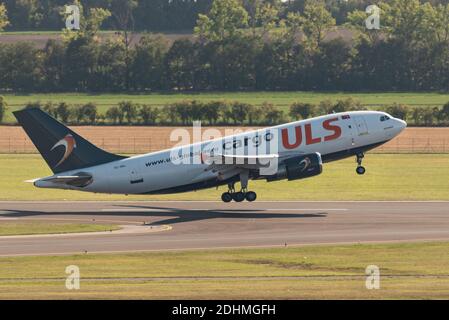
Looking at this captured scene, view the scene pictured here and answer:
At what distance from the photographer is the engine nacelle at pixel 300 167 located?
239 feet

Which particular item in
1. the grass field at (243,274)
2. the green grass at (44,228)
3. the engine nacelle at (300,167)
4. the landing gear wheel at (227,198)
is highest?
the engine nacelle at (300,167)

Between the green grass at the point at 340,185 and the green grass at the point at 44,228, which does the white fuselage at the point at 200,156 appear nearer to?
the green grass at the point at 44,228

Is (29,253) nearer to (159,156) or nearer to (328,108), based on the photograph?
(159,156)

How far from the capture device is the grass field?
42.4 m

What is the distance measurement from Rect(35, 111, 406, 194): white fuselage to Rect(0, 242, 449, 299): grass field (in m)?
18.5

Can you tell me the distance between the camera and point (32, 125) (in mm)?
72250

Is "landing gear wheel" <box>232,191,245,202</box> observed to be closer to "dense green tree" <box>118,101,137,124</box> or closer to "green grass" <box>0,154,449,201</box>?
"green grass" <box>0,154,449,201</box>

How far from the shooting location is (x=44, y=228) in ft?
Result: 212

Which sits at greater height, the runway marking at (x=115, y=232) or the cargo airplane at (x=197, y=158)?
the cargo airplane at (x=197, y=158)

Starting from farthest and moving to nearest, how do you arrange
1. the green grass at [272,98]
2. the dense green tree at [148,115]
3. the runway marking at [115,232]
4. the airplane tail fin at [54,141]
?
1. the green grass at [272,98]
2. the dense green tree at [148,115]
3. the airplane tail fin at [54,141]
4. the runway marking at [115,232]

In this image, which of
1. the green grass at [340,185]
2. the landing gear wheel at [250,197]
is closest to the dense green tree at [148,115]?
the green grass at [340,185]

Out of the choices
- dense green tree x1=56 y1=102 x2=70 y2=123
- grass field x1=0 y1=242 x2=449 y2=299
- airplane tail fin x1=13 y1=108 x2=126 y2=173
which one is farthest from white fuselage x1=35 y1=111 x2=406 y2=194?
dense green tree x1=56 y1=102 x2=70 y2=123

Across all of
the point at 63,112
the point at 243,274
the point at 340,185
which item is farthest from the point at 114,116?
the point at 243,274

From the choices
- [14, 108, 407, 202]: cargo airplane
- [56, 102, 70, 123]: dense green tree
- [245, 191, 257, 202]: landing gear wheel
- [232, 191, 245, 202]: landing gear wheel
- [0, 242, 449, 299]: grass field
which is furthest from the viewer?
[56, 102, 70, 123]: dense green tree
